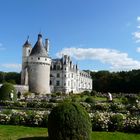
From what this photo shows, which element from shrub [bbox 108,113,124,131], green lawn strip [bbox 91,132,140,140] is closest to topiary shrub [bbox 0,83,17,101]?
shrub [bbox 108,113,124,131]

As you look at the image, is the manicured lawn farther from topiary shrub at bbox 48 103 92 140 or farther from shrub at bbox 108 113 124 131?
topiary shrub at bbox 48 103 92 140

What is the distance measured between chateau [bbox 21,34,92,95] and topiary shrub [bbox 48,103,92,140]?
41.1 metres

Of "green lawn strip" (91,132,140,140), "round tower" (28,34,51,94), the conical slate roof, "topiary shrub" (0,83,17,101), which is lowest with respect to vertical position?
"green lawn strip" (91,132,140,140)

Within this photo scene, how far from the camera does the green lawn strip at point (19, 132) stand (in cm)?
1007

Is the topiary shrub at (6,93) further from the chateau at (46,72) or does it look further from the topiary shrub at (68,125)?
the chateau at (46,72)

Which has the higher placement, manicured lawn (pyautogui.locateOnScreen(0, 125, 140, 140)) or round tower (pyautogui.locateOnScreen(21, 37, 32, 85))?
round tower (pyautogui.locateOnScreen(21, 37, 32, 85))

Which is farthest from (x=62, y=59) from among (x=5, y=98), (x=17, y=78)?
(x=5, y=98)

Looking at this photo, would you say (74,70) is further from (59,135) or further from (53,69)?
(59,135)

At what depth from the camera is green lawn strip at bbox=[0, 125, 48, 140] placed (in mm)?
10074

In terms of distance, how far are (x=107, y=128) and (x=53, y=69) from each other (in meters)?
53.7

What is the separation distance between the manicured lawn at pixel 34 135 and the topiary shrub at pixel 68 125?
1.29 metres

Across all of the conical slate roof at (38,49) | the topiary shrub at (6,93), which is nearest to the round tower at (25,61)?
the conical slate roof at (38,49)

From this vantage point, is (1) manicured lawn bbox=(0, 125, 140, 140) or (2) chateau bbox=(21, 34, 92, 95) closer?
(1) manicured lawn bbox=(0, 125, 140, 140)

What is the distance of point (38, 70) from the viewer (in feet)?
167
